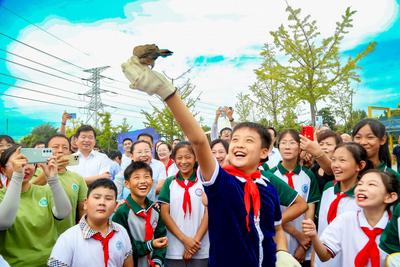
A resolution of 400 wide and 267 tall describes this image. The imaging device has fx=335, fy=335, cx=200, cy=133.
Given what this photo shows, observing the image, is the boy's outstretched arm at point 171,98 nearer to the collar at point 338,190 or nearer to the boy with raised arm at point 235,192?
the boy with raised arm at point 235,192

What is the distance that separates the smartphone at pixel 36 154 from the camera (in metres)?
2.53

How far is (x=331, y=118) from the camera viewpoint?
78.7 feet

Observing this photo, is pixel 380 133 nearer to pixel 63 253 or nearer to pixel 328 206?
pixel 328 206

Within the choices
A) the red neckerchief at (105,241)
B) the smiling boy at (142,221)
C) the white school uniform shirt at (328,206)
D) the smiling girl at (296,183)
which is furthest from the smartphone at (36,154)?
the white school uniform shirt at (328,206)

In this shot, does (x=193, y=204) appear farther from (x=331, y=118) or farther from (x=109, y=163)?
(x=331, y=118)

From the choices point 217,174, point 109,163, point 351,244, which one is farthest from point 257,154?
point 109,163

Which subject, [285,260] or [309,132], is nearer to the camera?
[285,260]

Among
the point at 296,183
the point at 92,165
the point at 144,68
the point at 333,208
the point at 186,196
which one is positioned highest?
the point at 144,68

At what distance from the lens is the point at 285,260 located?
189 cm

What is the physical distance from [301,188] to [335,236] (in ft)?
2.69

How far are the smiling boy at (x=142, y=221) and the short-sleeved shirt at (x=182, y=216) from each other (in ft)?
0.53

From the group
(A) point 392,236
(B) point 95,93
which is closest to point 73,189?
(A) point 392,236

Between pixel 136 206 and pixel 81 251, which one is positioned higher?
pixel 136 206

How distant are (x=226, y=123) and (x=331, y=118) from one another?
60.4ft
